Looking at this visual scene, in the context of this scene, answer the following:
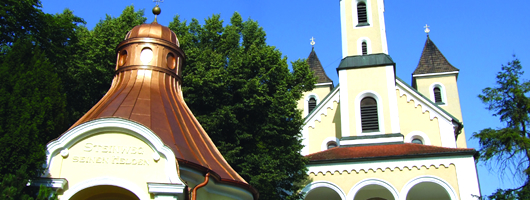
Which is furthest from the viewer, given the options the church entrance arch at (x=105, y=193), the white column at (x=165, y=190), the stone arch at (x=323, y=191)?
the stone arch at (x=323, y=191)

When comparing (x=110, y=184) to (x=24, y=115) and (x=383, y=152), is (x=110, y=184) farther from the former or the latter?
(x=383, y=152)

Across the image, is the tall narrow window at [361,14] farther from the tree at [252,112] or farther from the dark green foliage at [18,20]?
the dark green foliage at [18,20]

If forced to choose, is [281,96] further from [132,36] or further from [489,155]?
[489,155]

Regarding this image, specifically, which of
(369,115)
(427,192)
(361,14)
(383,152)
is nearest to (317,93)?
(361,14)

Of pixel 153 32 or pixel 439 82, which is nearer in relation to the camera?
pixel 153 32

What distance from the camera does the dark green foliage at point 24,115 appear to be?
7.68 meters

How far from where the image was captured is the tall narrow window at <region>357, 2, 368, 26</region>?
24956 millimetres

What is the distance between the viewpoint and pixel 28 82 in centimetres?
842

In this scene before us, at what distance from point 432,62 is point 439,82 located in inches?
76.4

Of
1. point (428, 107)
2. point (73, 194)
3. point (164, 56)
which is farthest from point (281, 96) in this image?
point (428, 107)

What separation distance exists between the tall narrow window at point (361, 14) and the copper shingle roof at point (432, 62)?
10.5m

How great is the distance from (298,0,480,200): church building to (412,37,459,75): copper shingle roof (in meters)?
6.41

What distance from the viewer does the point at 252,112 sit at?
16.6 m

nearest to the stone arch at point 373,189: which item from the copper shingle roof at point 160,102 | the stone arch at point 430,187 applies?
the stone arch at point 430,187
